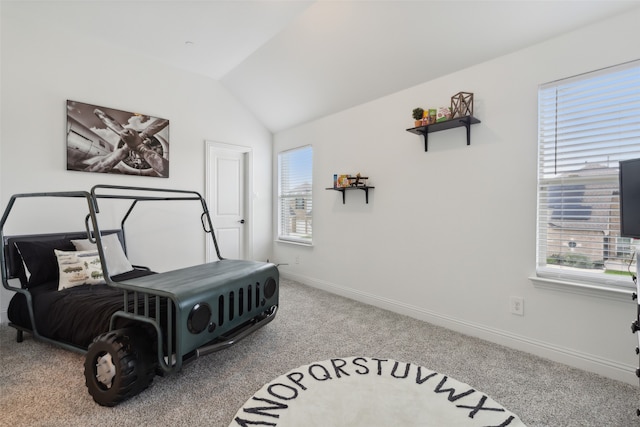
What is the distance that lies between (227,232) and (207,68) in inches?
88.0

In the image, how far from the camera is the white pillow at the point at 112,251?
2.80m

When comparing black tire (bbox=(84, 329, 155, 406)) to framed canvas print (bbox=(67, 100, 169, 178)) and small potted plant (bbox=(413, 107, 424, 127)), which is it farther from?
small potted plant (bbox=(413, 107, 424, 127))

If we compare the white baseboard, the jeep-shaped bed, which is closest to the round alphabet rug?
the jeep-shaped bed

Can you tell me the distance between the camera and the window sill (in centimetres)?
188

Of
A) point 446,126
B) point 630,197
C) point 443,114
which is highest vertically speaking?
point 443,114

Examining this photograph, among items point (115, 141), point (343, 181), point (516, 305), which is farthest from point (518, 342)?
point (115, 141)

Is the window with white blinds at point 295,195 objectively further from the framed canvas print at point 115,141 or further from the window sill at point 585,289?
the window sill at point 585,289

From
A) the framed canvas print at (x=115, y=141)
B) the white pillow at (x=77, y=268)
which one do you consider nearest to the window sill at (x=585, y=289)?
the white pillow at (x=77, y=268)

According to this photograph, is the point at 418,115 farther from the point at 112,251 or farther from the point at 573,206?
the point at 112,251

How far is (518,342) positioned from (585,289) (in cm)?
63

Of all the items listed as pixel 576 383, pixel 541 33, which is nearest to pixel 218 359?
pixel 576 383

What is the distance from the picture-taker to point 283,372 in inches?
79.0

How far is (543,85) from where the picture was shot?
2.20m

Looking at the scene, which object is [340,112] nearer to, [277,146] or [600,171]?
[277,146]
